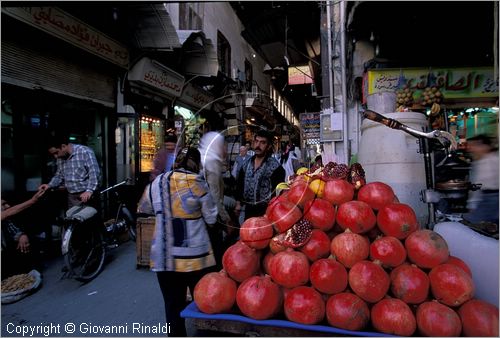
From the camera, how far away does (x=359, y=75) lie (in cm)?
771

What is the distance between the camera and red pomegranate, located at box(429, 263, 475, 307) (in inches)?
60.6

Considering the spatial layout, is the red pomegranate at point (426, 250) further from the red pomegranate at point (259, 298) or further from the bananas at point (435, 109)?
the bananas at point (435, 109)

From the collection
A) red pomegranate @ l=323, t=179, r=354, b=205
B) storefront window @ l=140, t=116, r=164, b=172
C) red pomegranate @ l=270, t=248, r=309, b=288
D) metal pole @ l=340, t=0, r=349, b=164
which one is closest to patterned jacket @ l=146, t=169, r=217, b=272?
red pomegranate @ l=270, t=248, r=309, b=288

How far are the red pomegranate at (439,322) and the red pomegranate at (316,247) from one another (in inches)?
21.7

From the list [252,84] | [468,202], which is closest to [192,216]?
[468,202]

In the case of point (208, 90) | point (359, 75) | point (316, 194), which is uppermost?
point (208, 90)

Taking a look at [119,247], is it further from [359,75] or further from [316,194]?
[359,75]

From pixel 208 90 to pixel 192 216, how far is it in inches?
427

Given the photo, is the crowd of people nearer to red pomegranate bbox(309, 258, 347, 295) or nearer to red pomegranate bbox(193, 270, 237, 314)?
red pomegranate bbox(193, 270, 237, 314)

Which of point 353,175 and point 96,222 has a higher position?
point 353,175

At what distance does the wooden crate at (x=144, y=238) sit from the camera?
4.73 metres

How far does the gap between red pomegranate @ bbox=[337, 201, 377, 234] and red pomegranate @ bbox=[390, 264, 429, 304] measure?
0.95 feet

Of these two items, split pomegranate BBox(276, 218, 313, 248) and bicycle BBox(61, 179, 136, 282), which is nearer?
split pomegranate BBox(276, 218, 313, 248)

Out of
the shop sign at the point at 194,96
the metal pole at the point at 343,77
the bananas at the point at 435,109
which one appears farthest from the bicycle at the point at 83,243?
the bananas at the point at 435,109
